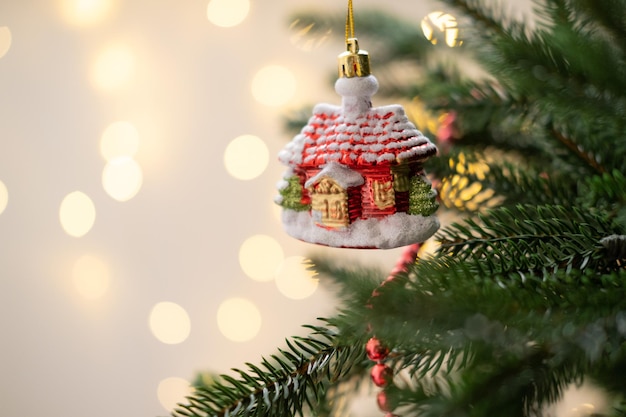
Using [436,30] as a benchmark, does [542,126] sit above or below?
below

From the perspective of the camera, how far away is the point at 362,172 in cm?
60

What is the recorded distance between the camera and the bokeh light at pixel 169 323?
1.47 metres

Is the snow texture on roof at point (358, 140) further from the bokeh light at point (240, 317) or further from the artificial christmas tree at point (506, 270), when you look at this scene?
the bokeh light at point (240, 317)

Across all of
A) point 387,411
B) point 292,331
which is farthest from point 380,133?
point 292,331

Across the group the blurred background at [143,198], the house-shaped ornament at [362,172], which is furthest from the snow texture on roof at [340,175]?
the blurred background at [143,198]

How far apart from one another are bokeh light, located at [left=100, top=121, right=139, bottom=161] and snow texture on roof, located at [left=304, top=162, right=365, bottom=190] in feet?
2.98

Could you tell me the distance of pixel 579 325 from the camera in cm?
24

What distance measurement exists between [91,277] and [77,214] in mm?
143

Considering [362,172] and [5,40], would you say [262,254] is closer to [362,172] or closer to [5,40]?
[5,40]

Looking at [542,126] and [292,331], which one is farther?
[292,331]

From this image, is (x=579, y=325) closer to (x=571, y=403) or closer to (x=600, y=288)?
(x=600, y=288)

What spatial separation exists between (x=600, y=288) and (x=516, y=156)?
12.2 inches

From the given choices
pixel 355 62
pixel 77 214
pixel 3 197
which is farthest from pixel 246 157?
pixel 355 62

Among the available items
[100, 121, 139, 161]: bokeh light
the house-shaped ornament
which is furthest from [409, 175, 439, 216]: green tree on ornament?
[100, 121, 139, 161]: bokeh light
